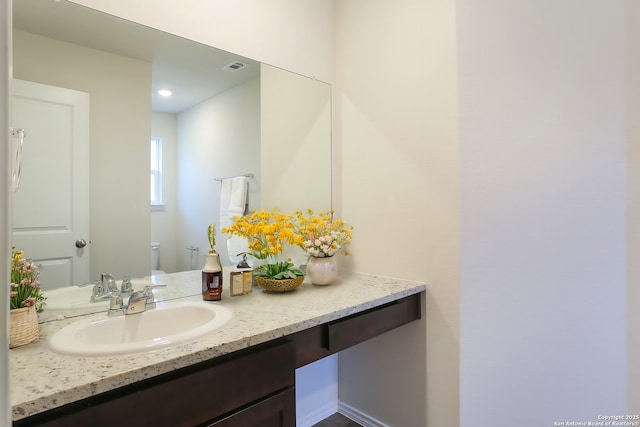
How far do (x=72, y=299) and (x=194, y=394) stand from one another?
662 mm

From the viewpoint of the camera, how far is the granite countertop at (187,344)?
73 cm

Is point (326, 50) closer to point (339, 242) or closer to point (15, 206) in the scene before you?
point (339, 242)

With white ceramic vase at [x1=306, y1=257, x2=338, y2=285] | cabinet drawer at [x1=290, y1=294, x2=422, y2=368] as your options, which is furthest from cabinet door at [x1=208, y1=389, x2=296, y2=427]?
white ceramic vase at [x1=306, y1=257, x2=338, y2=285]

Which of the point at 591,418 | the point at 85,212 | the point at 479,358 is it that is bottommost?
the point at 591,418

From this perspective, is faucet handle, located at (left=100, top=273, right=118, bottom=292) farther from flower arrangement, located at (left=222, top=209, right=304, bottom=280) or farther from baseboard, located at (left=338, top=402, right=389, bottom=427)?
baseboard, located at (left=338, top=402, right=389, bottom=427)

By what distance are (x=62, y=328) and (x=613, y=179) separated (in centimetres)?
228

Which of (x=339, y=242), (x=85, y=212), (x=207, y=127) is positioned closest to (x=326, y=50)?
(x=207, y=127)

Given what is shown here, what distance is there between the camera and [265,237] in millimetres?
1659

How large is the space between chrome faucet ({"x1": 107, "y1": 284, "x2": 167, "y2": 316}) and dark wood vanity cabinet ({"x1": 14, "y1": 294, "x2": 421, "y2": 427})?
42 cm

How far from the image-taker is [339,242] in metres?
1.75

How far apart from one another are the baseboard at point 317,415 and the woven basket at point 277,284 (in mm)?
842

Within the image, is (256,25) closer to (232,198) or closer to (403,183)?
(232,198)

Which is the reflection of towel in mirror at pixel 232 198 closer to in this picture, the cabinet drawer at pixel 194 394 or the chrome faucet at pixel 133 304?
the chrome faucet at pixel 133 304

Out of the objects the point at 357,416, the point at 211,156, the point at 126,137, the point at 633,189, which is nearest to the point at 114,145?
the point at 126,137
